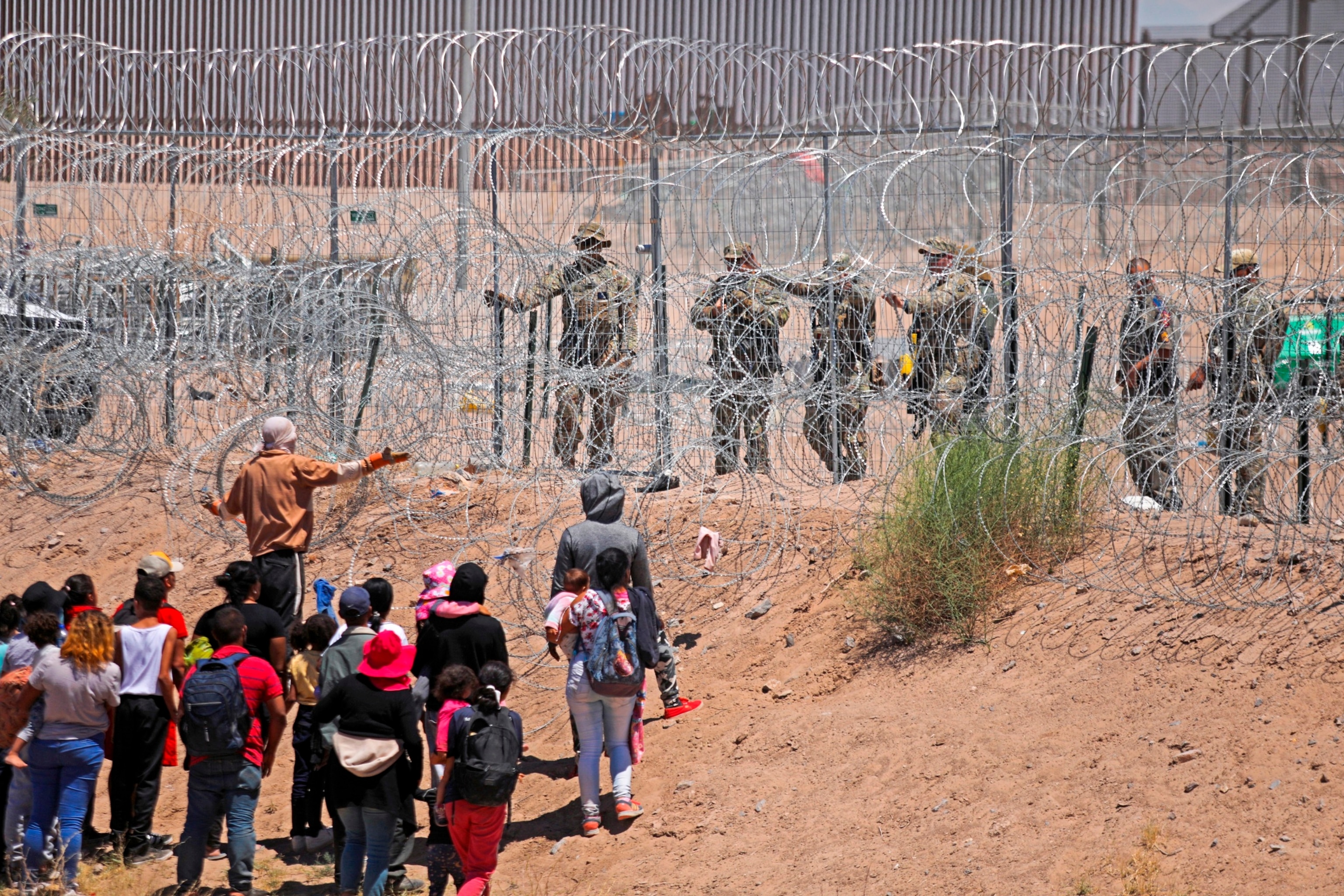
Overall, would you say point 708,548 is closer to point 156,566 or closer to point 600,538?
point 600,538

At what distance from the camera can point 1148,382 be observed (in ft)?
21.4

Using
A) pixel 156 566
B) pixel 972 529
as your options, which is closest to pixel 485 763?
pixel 156 566

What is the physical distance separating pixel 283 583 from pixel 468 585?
5.41 ft

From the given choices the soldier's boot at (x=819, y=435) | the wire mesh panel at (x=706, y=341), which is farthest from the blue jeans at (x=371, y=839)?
the soldier's boot at (x=819, y=435)

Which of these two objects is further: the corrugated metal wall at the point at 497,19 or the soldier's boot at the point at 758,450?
the corrugated metal wall at the point at 497,19

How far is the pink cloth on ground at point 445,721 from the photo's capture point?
16.3 feet

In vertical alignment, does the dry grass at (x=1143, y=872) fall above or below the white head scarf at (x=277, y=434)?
below

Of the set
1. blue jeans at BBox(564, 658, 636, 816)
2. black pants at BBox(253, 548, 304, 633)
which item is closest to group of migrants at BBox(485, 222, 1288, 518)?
black pants at BBox(253, 548, 304, 633)

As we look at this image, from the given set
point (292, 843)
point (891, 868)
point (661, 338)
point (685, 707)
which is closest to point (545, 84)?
point (661, 338)

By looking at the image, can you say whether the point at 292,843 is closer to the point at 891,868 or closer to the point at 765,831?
the point at 765,831

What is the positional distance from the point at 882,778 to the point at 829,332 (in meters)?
3.39

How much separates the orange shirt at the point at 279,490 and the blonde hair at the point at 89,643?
158cm

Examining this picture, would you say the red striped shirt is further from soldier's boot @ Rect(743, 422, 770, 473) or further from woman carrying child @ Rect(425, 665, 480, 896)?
soldier's boot @ Rect(743, 422, 770, 473)

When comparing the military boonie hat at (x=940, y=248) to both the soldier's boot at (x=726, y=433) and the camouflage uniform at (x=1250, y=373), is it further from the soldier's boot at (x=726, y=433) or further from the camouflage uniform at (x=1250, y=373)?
the camouflage uniform at (x=1250, y=373)
